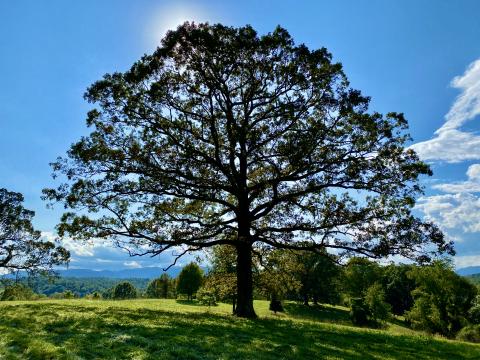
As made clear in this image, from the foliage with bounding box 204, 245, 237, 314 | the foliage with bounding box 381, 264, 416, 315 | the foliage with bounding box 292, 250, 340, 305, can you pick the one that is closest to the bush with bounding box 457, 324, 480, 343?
the foliage with bounding box 292, 250, 340, 305

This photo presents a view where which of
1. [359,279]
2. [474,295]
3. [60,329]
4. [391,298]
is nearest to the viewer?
[60,329]

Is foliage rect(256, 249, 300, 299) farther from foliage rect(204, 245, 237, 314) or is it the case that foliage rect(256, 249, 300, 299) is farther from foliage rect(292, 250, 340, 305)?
foliage rect(292, 250, 340, 305)

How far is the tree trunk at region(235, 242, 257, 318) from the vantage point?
82.1 ft

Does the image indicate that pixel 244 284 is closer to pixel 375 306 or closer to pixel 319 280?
pixel 375 306

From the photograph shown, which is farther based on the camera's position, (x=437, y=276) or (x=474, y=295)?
(x=474, y=295)

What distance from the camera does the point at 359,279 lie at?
102 m

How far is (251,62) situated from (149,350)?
17.4 m

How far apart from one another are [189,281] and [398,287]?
2588 inches

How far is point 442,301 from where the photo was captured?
77500 mm

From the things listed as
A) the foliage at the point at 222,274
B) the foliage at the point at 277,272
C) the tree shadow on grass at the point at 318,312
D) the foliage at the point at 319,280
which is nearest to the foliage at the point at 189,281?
the foliage at the point at 319,280

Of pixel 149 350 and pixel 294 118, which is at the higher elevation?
pixel 294 118

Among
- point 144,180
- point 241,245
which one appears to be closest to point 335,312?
point 241,245

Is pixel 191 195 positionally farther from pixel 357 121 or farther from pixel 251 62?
pixel 357 121

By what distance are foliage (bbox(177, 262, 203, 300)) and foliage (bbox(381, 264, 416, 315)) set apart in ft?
188
